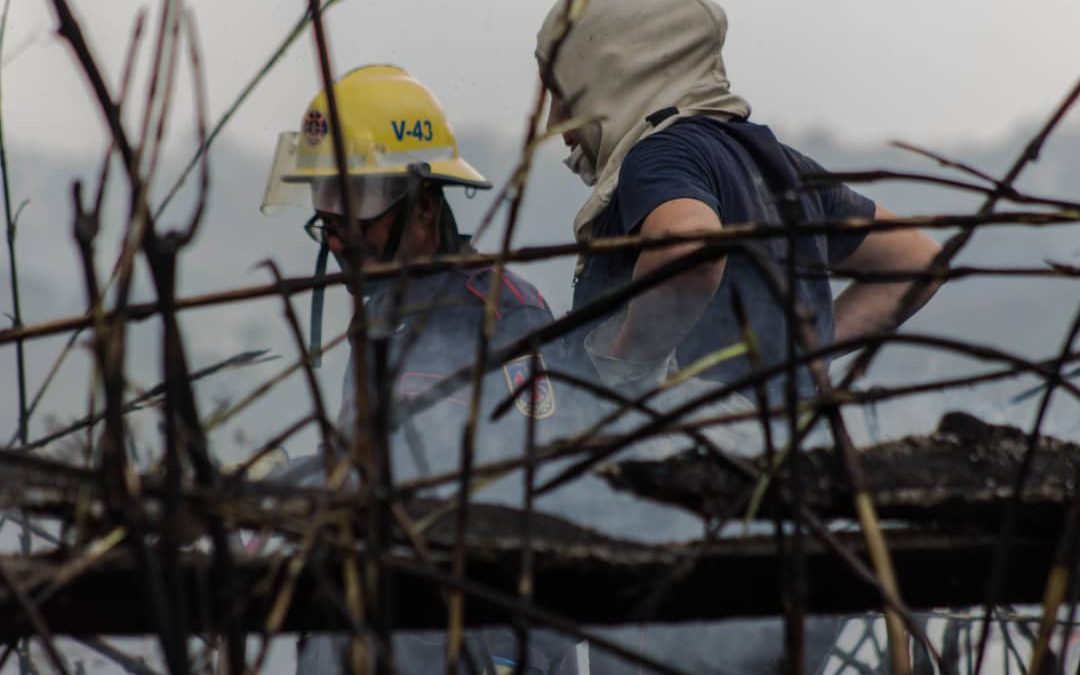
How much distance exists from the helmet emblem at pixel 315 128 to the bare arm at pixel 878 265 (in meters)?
1.84

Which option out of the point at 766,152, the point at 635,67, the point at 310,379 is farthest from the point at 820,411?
the point at 635,67

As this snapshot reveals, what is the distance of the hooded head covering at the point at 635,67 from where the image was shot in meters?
3.87

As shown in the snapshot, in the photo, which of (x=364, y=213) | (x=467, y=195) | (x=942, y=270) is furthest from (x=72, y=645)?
(x=467, y=195)

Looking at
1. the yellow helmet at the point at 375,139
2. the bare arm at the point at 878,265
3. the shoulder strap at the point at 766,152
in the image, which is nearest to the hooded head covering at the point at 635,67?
the shoulder strap at the point at 766,152

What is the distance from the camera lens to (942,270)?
4.65ft

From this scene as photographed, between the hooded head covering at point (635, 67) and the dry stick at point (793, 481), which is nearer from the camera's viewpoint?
the dry stick at point (793, 481)

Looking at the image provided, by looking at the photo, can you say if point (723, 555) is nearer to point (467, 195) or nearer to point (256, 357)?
point (256, 357)

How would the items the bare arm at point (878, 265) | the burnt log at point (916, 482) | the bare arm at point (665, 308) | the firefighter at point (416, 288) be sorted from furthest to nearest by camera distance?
the bare arm at point (878, 265), the bare arm at point (665, 308), the firefighter at point (416, 288), the burnt log at point (916, 482)

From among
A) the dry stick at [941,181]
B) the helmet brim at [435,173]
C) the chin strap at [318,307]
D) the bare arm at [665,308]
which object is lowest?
the dry stick at [941,181]

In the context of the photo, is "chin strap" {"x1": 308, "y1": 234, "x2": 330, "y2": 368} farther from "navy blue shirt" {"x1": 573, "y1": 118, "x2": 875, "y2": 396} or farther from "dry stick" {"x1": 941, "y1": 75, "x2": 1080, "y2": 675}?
"dry stick" {"x1": 941, "y1": 75, "x2": 1080, "y2": 675}

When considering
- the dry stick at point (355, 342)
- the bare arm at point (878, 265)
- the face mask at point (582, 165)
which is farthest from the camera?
the face mask at point (582, 165)

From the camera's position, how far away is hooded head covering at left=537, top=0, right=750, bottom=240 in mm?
3873

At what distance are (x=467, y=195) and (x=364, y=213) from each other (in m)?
0.63

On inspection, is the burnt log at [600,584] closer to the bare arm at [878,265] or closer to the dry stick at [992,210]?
the dry stick at [992,210]
